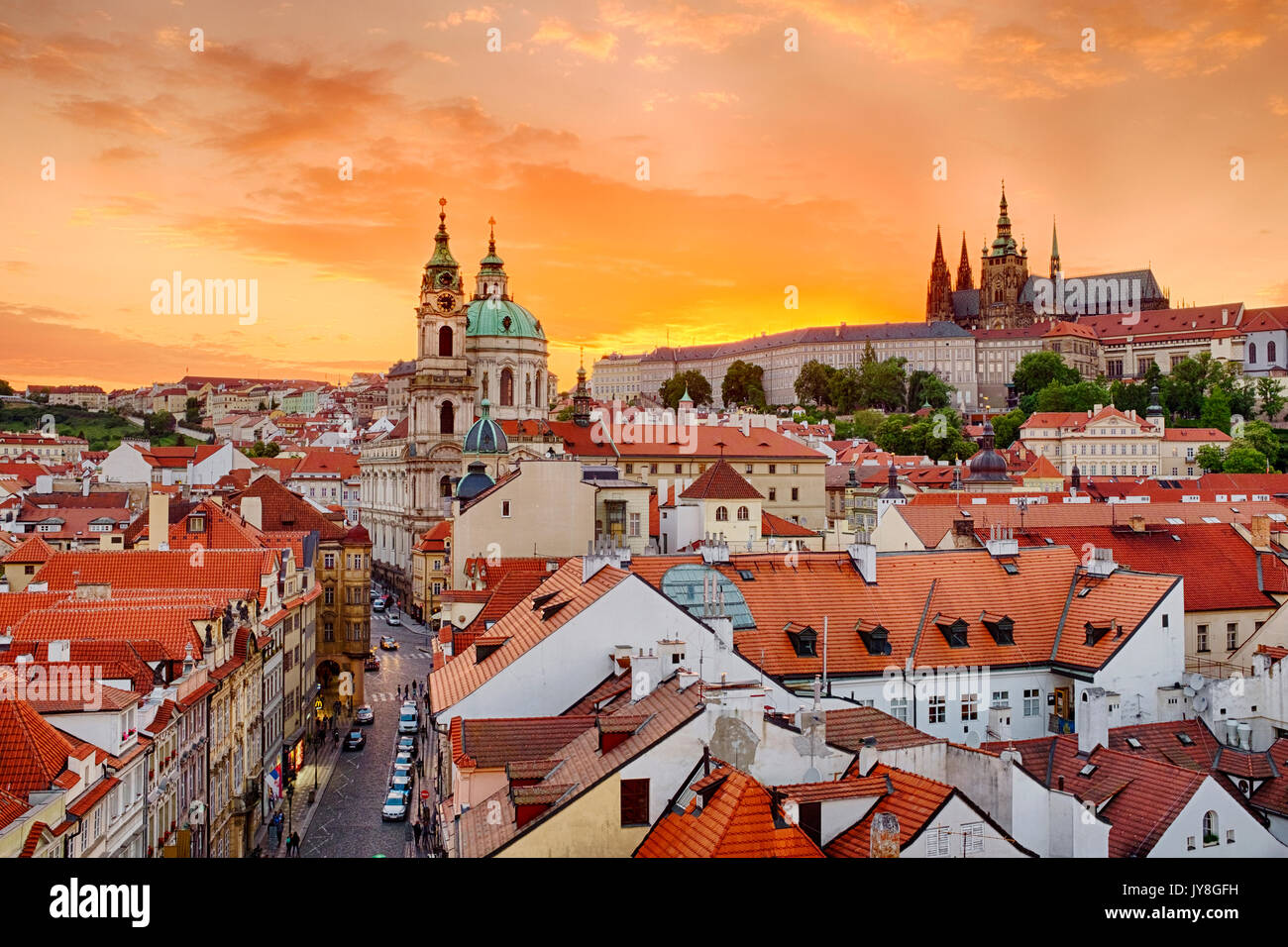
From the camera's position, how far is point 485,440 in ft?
152

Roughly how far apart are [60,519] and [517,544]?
1685 cm

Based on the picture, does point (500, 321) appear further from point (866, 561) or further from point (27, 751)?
point (27, 751)

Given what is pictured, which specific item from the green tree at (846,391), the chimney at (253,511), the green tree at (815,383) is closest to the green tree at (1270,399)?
the green tree at (846,391)

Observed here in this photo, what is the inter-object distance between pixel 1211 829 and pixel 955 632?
23.5 ft

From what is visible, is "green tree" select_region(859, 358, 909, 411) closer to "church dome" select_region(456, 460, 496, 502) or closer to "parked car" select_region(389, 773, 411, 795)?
"church dome" select_region(456, 460, 496, 502)

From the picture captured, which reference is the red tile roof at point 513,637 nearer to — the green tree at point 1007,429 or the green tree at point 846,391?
the green tree at point 1007,429

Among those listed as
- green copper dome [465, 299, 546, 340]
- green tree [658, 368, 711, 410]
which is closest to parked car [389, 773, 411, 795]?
green copper dome [465, 299, 546, 340]

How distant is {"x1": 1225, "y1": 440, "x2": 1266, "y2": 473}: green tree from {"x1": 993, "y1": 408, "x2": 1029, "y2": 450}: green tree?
704 inches

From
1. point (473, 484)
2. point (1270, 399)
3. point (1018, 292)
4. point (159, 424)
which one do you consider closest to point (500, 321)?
point (159, 424)

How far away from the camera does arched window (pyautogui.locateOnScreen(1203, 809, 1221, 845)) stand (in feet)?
34.1

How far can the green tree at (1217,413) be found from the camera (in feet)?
259

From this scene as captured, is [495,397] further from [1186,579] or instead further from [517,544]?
[1186,579]

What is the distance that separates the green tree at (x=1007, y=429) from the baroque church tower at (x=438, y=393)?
42111mm
